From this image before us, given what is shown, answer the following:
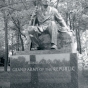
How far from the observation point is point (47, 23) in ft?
21.7

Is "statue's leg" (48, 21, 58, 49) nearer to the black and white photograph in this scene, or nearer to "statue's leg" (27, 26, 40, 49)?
the black and white photograph

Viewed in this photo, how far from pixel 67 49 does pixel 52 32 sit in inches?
29.3

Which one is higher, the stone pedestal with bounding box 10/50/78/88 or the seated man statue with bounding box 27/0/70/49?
the seated man statue with bounding box 27/0/70/49

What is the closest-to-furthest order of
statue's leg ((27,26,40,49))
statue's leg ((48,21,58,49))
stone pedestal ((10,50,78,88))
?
1. stone pedestal ((10,50,78,88))
2. statue's leg ((48,21,58,49))
3. statue's leg ((27,26,40,49))

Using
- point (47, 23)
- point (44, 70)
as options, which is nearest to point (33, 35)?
point (47, 23)

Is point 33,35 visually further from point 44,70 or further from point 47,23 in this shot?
point 44,70

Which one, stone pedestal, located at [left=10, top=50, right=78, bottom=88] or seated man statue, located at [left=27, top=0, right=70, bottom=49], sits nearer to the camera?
stone pedestal, located at [left=10, top=50, right=78, bottom=88]

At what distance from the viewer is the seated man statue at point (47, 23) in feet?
21.1

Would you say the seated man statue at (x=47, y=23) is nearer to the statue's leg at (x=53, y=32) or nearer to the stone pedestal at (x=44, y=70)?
the statue's leg at (x=53, y=32)

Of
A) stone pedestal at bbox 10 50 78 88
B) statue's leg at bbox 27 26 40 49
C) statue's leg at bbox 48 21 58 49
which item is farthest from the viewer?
statue's leg at bbox 27 26 40 49

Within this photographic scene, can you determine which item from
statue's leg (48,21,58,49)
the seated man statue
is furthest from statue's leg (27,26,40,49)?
statue's leg (48,21,58,49)

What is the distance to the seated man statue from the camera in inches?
253

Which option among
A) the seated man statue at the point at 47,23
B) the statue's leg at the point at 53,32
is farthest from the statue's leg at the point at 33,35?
the statue's leg at the point at 53,32

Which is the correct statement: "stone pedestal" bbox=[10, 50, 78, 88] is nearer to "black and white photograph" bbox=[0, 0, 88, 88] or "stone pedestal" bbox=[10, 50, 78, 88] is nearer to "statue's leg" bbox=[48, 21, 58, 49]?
"black and white photograph" bbox=[0, 0, 88, 88]
